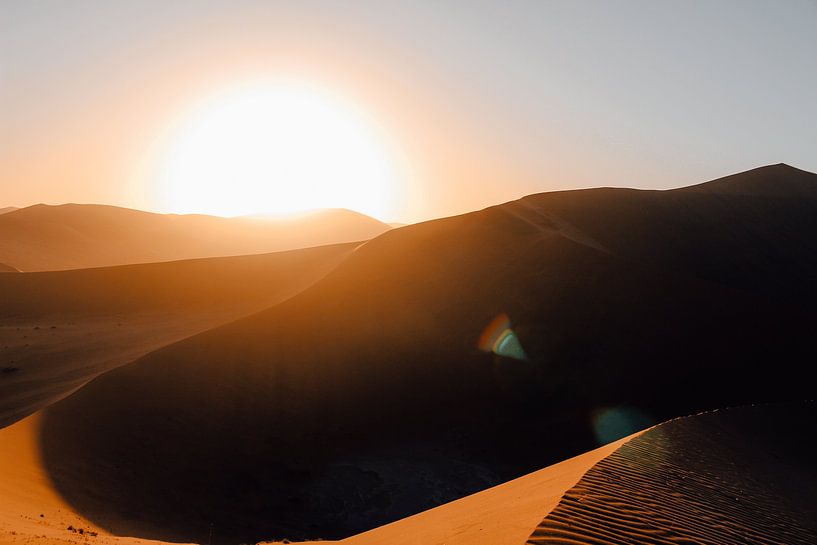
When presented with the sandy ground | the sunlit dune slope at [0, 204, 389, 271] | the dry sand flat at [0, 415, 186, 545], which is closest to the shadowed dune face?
the dry sand flat at [0, 415, 186, 545]

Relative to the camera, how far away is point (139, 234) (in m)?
89.4

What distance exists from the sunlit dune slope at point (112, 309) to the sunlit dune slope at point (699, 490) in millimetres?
13975

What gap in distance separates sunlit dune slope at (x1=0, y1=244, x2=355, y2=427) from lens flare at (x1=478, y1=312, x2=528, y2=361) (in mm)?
11955

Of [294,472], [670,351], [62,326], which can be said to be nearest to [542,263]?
[670,351]

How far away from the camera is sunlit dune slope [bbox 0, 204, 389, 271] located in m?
68.6

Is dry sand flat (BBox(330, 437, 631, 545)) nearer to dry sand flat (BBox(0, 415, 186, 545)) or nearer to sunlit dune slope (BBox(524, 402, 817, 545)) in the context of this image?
sunlit dune slope (BBox(524, 402, 817, 545))

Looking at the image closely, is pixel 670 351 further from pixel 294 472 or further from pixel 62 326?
pixel 62 326

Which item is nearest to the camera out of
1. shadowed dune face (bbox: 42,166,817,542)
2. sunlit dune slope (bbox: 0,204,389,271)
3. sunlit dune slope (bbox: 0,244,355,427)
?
shadowed dune face (bbox: 42,166,817,542)


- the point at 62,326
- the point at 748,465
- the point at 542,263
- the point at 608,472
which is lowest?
the point at 748,465

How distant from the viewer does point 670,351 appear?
64.7 feet

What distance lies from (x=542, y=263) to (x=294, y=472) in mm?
14459

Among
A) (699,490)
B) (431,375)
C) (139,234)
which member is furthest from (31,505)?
(139,234)

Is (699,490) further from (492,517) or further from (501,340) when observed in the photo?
(501,340)

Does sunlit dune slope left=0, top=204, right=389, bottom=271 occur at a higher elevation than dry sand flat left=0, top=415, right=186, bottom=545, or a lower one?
higher
